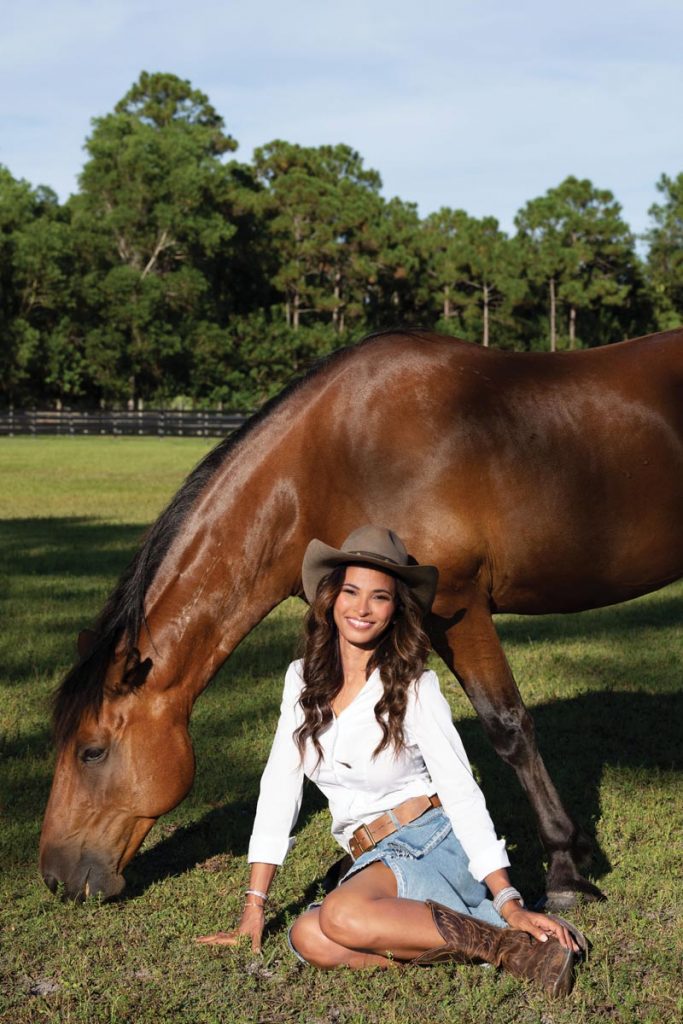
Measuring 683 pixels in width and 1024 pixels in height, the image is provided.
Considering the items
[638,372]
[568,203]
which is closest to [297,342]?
[568,203]

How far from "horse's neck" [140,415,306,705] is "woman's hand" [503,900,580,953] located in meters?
1.40

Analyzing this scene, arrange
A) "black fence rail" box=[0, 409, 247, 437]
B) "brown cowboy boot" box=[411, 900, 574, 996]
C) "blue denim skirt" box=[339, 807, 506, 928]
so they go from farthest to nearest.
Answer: "black fence rail" box=[0, 409, 247, 437] < "blue denim skirt" box=[339, 807, 506, 928] < "brown cowboy boot" box=[411, 900, 574, 996]

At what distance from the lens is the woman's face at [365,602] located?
3.57 metres

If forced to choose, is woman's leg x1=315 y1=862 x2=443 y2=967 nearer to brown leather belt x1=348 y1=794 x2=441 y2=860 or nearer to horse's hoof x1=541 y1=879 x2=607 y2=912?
brown leather belt x1=348 y1=794 x2=441 y2=860

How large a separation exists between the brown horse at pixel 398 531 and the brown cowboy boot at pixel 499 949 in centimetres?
69

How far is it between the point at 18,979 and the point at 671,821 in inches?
107

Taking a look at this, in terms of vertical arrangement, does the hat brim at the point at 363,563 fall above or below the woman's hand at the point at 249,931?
above

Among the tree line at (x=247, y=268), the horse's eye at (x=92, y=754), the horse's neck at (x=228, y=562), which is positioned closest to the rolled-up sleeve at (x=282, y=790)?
the horse's neck at (x=228, y=562)

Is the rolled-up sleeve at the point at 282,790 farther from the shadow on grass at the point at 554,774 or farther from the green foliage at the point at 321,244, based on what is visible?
the green foliage at the point at 321,244

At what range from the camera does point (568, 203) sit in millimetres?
65625

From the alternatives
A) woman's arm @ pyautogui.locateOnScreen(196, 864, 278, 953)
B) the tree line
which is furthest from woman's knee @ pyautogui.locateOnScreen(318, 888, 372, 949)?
the tree line

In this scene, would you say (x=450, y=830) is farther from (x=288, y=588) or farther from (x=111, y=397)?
(x=111, y=397)

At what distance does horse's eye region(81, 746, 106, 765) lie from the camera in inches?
152

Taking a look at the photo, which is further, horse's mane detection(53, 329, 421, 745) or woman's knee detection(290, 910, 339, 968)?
horse's mane detection(53, 329, 421, 745)
